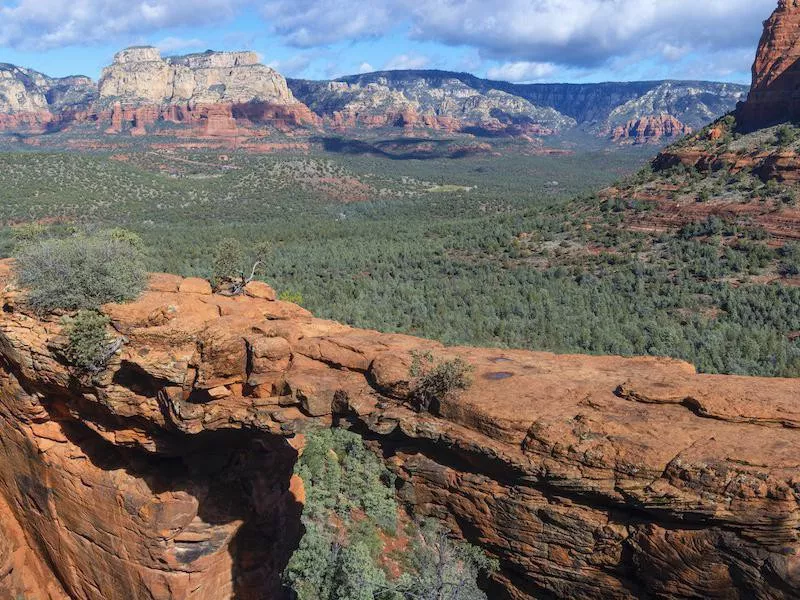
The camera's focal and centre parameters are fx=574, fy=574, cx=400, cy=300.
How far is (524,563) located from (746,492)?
3.49m

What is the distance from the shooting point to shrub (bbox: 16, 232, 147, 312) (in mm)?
11445

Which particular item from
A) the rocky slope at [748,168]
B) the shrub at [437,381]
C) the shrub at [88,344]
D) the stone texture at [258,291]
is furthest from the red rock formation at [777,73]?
the shrub at [88,344]

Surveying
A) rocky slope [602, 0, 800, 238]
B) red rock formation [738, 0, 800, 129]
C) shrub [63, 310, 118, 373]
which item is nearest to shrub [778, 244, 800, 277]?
rocky slope [602, 0, 800, 238]

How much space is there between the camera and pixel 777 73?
200ft

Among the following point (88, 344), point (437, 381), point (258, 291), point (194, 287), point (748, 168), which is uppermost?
point (748, 168)

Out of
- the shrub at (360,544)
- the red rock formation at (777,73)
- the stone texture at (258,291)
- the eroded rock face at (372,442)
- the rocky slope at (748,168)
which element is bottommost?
the shrub at (360,544)

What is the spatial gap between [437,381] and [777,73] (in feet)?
227

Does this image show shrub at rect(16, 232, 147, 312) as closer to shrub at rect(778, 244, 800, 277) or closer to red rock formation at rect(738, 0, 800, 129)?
shrub at rect(778, 244, 800, 277)

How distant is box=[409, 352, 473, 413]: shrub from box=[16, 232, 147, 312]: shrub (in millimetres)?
6322

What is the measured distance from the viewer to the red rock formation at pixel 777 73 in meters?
58.4

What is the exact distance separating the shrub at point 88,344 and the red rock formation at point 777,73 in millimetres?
66415

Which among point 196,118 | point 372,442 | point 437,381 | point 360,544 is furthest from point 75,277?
point 196,118

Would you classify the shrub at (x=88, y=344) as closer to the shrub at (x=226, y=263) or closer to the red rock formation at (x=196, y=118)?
the shrub at (x=226, y=263)

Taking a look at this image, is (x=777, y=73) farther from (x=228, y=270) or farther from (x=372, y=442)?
(x=372, y=442)
